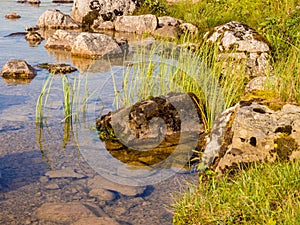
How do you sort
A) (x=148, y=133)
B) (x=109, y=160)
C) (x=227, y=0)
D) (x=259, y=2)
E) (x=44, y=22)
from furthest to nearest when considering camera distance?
(x=44, y=22) → (x=227, y=0) → (x=259, y=2) → (x=148, y=133) → (x=109, y=160)

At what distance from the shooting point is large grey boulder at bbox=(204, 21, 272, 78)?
10.9 m

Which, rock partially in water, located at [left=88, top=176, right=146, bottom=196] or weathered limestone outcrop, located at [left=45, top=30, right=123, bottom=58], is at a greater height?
weathered limestone outcrop, located at [left=45, top=30, right=123, bottom=58]

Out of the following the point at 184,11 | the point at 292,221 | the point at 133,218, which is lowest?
the point at 133,218

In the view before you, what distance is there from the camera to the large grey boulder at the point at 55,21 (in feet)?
70.5

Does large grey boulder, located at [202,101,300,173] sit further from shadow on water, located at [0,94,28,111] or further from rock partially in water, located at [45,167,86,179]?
shadow on water, located at [0,94,28,111]

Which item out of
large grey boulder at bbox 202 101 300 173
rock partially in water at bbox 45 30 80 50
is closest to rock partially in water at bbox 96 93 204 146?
large grey boulder at bbox 202 101 300 173

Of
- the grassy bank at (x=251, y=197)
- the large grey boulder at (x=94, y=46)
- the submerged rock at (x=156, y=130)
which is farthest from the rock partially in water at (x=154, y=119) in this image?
the large grey boulder at (x=94, y=46)

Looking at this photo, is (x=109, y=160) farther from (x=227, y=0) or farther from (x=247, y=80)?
(x=227, y=0)

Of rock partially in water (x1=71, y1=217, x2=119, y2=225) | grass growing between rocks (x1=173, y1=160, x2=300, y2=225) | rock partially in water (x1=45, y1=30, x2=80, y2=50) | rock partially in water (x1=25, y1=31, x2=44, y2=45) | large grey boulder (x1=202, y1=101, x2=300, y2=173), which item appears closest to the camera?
grass growing between rocks (x1=173, y1=160, x2=300, y2=225)

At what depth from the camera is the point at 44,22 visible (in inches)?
848

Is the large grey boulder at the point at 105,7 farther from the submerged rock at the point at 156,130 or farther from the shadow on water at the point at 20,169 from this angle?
the shadow on water at the point at 20,169

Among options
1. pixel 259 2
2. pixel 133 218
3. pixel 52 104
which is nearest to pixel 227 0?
pixel 259 2

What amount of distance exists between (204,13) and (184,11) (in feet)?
10.2

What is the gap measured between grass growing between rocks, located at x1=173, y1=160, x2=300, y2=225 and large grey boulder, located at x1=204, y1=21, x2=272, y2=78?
19.8ft
